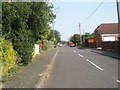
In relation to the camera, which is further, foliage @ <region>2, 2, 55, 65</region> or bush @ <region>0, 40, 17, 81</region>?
foliage @ <region>2, 2, 55, 65</region>

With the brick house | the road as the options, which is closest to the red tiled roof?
the brick house

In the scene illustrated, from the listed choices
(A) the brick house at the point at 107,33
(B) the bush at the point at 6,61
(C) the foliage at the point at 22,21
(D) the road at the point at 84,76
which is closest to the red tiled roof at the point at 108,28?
(A) the brick house at the point at 107,33

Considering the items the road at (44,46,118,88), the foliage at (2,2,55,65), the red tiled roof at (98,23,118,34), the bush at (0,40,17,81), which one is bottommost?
the road at (44,46,118,88)

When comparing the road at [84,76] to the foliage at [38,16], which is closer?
the road at [84,76]

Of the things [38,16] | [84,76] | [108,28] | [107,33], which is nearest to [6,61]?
[84,76]

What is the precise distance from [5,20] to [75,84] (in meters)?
4.23

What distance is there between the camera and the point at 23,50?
8.52 m

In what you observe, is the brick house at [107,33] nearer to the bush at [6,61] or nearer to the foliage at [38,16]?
the foliage at [38,16]

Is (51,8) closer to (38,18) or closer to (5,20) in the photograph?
(38,18)

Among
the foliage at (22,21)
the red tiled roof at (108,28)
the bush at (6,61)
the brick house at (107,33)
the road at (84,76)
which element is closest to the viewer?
the road at (84,76)

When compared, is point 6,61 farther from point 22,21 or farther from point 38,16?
point 38,16

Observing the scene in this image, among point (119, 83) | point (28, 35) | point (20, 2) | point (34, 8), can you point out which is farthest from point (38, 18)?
point (119, 83)

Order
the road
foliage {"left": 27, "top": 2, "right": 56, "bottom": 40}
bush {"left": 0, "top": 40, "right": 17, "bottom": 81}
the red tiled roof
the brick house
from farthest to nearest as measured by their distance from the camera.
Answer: the red tiled roof → the brick house → foliage {"left": 27, "top": 2, "right": 56, "bottom": 40} → bush {"left": 0, "top": 40, "right": 17, "bottom": 81} → the road

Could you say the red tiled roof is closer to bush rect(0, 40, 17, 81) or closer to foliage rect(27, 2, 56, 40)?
foliage rect(27, 2, 56, 40)
